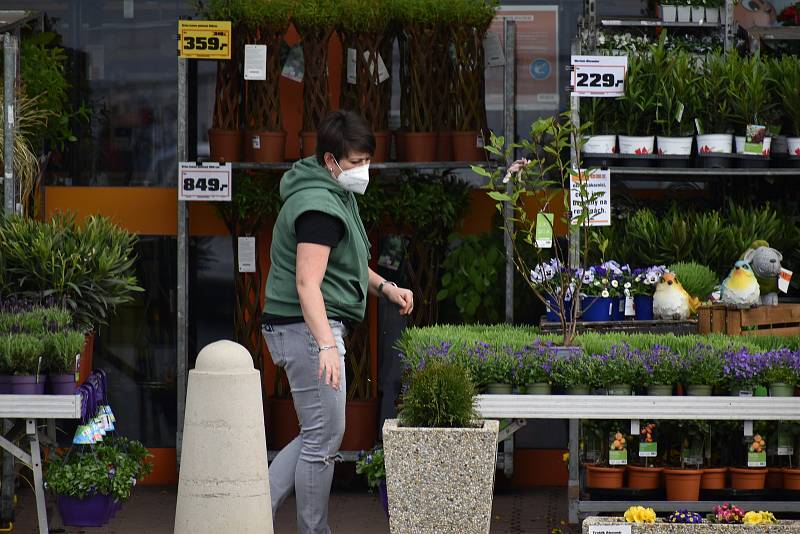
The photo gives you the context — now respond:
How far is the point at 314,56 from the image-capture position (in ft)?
23.8

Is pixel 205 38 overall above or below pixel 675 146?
above

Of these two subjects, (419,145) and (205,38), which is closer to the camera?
(205,38)

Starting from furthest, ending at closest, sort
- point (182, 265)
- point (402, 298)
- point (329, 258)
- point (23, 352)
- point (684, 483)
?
point (182, 265) < point (684, 483) < point (23, 352) < point (402, 298) < point (329, 258)

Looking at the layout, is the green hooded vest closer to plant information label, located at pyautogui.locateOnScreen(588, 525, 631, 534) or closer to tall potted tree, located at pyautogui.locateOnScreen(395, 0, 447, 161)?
plant information label, located at pyautogui.locateOnScreen(588, 525, 631, 534)

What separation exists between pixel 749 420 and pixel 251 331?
9.59 feet

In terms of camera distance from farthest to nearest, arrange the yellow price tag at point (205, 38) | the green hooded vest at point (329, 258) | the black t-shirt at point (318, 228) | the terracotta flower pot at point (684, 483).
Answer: the yellow price tag at point (205, 38) → the terracotta flower pot at point (684, 483) → the green hooded vest at point (329, 258) → the black t-shirt at point (318, 228)

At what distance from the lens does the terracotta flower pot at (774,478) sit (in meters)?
5.93

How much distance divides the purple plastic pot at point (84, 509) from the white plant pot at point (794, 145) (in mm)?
3597

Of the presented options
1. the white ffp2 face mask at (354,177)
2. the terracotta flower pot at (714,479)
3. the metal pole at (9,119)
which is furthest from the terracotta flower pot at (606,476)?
the metal pole at (9,119)

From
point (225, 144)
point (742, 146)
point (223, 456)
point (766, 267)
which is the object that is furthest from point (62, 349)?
point (742, 146)

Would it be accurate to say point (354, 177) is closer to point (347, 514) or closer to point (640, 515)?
point (640, 515)

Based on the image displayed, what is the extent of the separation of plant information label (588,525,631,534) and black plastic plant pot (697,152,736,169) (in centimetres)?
202

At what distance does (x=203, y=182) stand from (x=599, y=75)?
2121mm

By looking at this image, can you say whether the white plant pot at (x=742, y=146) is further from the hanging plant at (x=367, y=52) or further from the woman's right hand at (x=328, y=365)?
the woman's right hand at (x=328, y=365)
